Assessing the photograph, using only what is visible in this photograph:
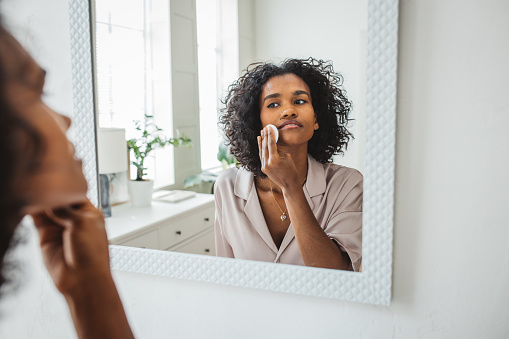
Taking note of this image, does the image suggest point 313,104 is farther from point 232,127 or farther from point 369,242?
point 369,242

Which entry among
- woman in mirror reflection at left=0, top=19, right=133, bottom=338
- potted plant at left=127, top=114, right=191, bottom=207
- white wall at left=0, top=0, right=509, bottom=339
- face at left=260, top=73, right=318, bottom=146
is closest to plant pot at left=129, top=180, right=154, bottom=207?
potted plant at left=127, top=114, right=191, bottom=207

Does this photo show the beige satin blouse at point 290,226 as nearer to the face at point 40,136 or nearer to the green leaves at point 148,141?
the green leaves at point 148,141

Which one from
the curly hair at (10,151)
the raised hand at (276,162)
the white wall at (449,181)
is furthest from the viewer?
the raised hand at (276,162)

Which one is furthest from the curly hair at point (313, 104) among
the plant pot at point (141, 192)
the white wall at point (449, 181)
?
Answer: the plant pot at point (141, 192)

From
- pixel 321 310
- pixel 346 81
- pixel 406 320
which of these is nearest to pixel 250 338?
pixel 321 310

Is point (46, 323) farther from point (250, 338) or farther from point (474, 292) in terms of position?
point (474, 292)

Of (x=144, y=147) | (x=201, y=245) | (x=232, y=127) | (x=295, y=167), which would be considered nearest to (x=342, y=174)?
(x=295, y=167)

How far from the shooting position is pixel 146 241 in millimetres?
984

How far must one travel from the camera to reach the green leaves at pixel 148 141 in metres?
0.94

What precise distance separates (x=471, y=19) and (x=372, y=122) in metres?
0.24

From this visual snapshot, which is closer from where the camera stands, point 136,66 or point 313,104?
point 313,104

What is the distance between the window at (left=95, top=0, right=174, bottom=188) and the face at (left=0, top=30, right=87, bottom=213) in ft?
2.00

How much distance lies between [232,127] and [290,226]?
0.78 ft

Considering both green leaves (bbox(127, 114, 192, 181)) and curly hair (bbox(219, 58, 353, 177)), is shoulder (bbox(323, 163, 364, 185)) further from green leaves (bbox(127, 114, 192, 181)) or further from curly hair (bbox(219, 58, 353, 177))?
green leaves (bbox(127, 114, 192, 181))
